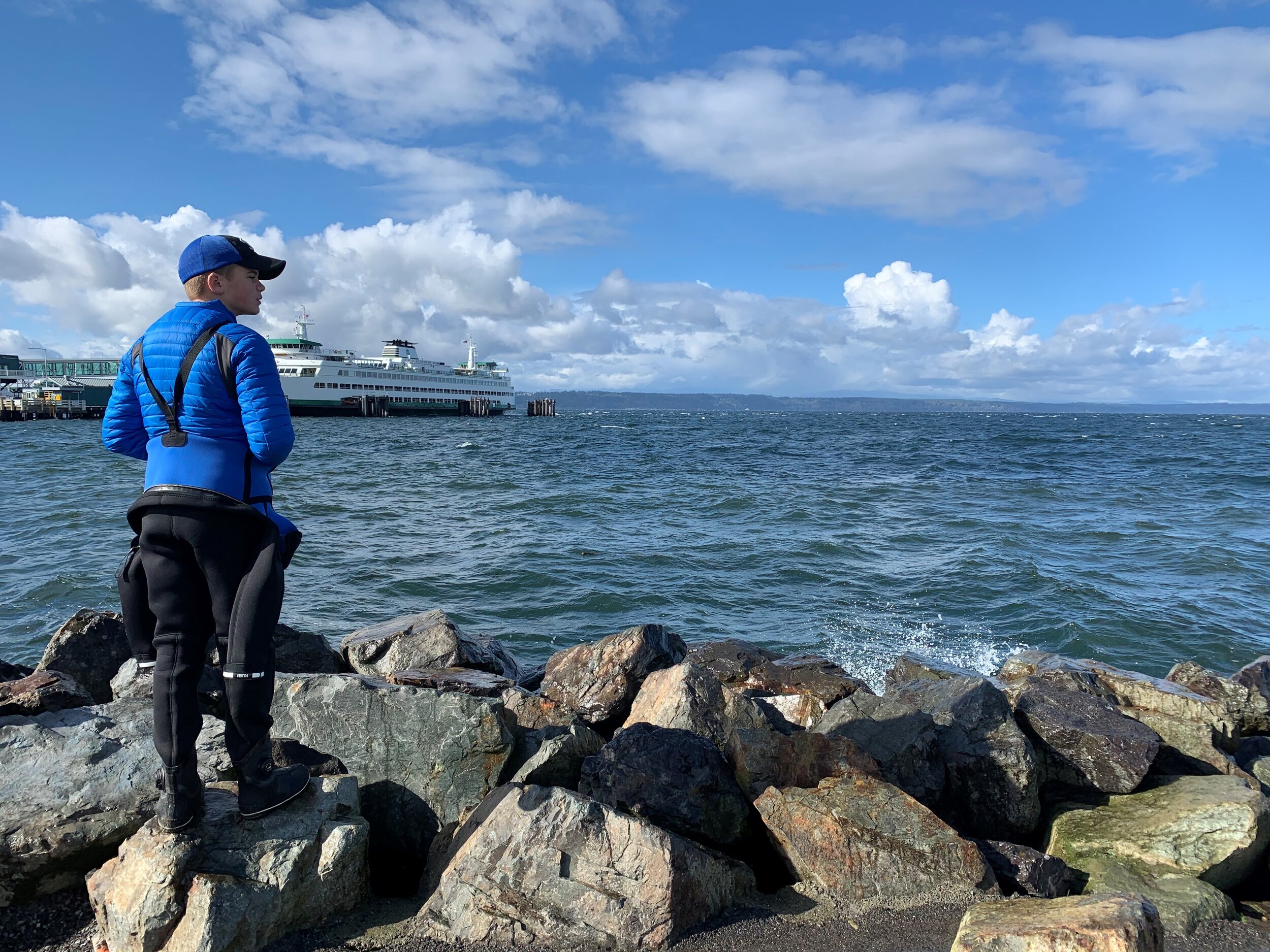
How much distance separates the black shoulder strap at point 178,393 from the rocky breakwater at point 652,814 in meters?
1.59

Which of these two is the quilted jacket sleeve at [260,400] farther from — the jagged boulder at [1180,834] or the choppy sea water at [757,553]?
the choppy sea water at [757,553]

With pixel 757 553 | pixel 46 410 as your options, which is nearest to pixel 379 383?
pixel 46 410

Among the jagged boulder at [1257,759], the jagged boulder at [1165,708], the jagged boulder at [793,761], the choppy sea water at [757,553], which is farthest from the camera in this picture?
the choppy sea water at [757,553]

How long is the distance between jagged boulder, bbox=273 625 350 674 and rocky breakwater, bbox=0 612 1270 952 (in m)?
1.02

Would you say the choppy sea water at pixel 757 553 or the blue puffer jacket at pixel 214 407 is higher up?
the blue puffer jacket at pixel 214 407

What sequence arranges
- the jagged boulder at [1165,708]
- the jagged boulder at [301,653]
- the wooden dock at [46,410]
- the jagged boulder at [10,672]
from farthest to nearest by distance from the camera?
1. the wooden dock at [46,410]
2. the jagged boulder at [301,653]
3. the jagged boulder at [10,672]
4. the jagged boulder at [1165,708]

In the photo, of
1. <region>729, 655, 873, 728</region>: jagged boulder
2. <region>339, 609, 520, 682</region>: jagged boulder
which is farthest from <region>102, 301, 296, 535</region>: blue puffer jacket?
<region>729, 655, 873, 728</region>: jagged boulder

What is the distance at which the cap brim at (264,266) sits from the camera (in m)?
3.20

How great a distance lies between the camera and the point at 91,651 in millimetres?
5730

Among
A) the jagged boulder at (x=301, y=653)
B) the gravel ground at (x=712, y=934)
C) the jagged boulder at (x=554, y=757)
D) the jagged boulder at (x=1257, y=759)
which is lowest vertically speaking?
the jagged boulder at (x=1257, y=759)

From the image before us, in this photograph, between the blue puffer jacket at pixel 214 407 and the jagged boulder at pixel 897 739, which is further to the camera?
the jagged boulder at pixel 897 739

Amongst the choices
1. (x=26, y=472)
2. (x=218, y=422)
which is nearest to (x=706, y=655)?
(x=218, y=422)

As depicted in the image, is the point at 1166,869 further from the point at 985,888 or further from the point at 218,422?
the point at 218,422

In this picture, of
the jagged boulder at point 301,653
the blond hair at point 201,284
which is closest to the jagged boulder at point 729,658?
the jagged boulder at point 301,653
